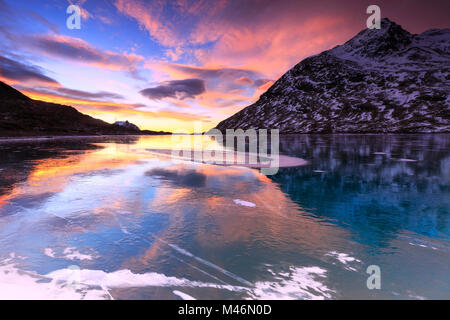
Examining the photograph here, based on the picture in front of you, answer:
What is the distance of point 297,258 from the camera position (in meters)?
7.57

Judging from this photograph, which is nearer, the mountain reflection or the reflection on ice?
the reflection on ice

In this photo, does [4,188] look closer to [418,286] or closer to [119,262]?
[119,262]

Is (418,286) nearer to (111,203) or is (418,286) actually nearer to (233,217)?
(233,217)

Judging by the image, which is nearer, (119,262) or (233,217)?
(119,262)

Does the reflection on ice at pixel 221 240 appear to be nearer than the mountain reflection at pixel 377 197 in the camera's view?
Yes

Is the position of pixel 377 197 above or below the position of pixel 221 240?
above

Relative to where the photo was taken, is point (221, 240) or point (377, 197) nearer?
point (221, 240)
